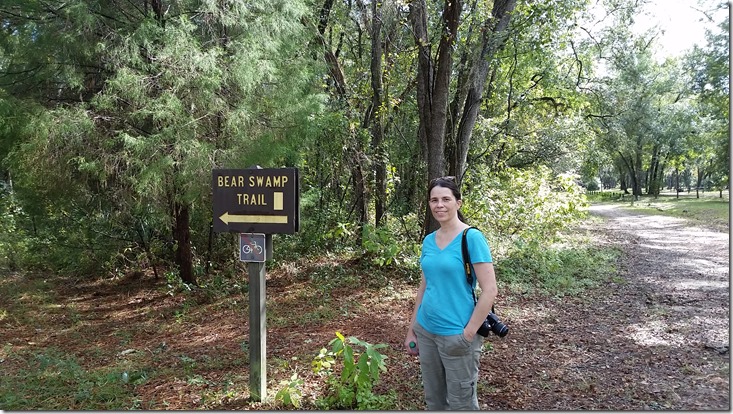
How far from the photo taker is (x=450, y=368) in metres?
2.55

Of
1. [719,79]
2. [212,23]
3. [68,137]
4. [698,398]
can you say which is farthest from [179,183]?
[719,79]

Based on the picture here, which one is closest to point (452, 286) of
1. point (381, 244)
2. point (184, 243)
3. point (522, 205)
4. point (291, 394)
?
point (291, 394)

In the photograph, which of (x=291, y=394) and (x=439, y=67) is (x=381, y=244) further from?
(x=291, y=394)

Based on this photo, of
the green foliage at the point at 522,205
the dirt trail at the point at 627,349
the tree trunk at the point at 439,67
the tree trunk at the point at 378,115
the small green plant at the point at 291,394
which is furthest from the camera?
the green foliage at the point at 522,205

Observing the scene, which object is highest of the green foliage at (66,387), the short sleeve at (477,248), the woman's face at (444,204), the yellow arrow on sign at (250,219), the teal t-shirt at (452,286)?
the woman's face at (444,204)

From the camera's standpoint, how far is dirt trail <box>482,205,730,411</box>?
12.6 ft

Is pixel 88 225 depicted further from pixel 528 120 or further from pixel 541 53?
pixel 528 120

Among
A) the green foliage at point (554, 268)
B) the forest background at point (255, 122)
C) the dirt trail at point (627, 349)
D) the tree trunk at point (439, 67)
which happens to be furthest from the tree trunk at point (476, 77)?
the dirt trail at point (627, 349)

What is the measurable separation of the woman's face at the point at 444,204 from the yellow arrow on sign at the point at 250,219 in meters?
1.37

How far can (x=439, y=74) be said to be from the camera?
7.63m

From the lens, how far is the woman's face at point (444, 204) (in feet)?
8.58

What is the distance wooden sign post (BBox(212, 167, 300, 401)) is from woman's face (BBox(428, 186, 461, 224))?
4.23 feet

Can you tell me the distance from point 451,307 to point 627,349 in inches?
138

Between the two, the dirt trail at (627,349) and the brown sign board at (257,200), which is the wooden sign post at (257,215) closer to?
the brown sign board at (257,200)
